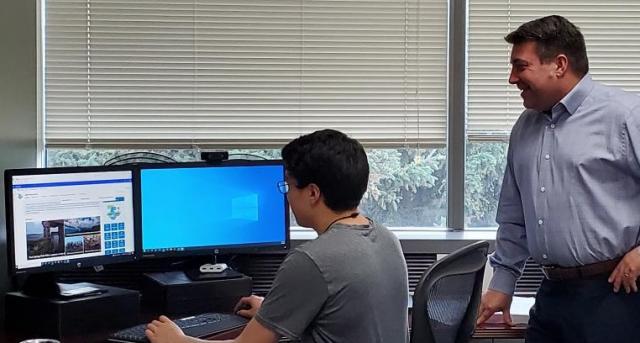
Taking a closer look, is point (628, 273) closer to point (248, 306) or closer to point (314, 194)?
point (314, 194)

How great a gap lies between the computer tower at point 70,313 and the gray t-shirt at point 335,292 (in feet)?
2.95

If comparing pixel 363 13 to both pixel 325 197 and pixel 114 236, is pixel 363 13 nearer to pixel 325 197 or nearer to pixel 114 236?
pixel 114 236

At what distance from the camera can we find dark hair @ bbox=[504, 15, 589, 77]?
7.75 feet

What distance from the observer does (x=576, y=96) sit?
7.84 feet

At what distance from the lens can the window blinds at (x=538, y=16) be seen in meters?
3.41

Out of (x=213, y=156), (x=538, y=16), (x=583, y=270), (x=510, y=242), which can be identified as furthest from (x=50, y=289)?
(x=538, y=16)

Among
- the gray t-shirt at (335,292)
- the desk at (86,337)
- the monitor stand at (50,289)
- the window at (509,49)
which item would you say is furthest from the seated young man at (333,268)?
the window at (509,49)

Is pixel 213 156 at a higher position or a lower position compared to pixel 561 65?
lower

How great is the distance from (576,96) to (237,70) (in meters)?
1.48

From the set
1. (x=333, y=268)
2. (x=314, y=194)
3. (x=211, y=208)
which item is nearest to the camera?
(x=333, y=268)

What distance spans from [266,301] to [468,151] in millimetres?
1762

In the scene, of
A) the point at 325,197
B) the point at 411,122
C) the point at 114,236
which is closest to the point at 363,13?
the point at 411,122

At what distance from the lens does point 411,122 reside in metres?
3.43

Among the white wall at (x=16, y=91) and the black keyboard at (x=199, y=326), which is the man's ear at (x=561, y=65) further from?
the white wall at (x=16, y=91)
